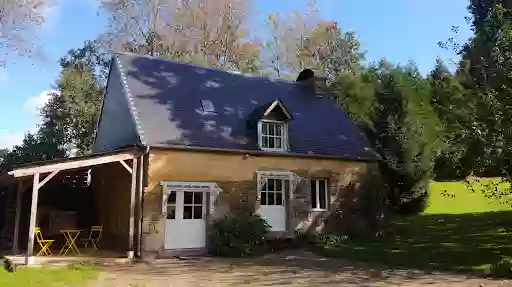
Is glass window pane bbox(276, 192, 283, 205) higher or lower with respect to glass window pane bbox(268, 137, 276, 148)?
lower

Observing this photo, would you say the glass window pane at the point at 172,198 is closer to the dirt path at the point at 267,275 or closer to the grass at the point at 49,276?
the dirt path at the point at 267,275

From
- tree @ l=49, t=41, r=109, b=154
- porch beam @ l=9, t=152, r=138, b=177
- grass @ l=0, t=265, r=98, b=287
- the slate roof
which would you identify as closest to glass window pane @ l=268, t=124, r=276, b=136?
the slate roof

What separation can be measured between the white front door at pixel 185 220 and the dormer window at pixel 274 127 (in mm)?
2962

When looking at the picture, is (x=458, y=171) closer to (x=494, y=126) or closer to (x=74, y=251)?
(x=494, y=126)

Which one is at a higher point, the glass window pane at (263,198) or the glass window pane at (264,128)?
Answer: the glass window pane at (264,128)

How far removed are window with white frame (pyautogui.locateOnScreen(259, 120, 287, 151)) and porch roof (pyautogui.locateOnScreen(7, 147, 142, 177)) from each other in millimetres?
4383

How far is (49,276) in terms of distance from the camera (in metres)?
8.98

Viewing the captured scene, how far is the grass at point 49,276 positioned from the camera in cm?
828

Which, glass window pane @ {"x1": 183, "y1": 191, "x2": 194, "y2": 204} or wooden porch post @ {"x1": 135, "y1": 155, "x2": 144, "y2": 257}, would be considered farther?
glass window pane @ {"x1": 183, "y1": 191, "x2": 194, "y2": 204}

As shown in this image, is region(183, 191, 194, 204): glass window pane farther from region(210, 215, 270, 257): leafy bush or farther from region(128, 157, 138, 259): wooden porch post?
region(128, 157, 138, 259): wooden porch post

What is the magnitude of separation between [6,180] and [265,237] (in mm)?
7884

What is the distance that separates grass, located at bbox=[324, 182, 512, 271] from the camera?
10828 millimetres

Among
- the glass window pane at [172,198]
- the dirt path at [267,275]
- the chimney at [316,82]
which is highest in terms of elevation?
the chimney at [316,82]

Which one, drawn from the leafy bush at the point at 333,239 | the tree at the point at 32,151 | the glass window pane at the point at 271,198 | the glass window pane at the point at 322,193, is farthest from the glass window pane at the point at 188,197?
the tree at the point at 32,151
